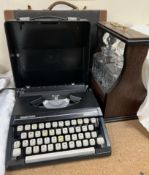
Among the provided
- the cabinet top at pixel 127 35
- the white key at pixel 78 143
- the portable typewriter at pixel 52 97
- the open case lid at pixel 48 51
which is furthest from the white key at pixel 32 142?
the cabinet top at pixel 127 35

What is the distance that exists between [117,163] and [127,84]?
0.27m

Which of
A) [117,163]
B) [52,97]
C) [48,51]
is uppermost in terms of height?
[48,51]

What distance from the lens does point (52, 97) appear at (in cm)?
69

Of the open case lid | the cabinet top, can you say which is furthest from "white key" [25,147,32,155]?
the cabinet top

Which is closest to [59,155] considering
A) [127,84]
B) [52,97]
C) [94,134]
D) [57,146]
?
[57,146]

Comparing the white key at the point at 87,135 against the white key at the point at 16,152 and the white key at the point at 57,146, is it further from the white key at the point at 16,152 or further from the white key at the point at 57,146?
the white key at the point at 16,152

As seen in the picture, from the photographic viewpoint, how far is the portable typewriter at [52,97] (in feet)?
1.77

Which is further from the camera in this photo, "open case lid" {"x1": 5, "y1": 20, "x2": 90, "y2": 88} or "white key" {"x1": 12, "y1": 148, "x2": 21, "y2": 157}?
"open case lid" {"x1": 5, "y1": 20, "x2": 90, "y2": 88}

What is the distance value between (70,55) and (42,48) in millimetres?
110

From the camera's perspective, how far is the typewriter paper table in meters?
0.51

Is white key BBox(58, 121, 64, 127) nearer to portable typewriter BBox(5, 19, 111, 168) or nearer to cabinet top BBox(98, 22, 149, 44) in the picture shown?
portable typewriter BBox(5, 19, 111, 168)

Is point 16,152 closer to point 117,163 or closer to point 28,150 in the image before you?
point 28,150

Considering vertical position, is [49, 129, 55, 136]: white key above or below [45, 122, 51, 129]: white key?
below

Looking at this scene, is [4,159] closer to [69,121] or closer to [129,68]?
[69,121]
